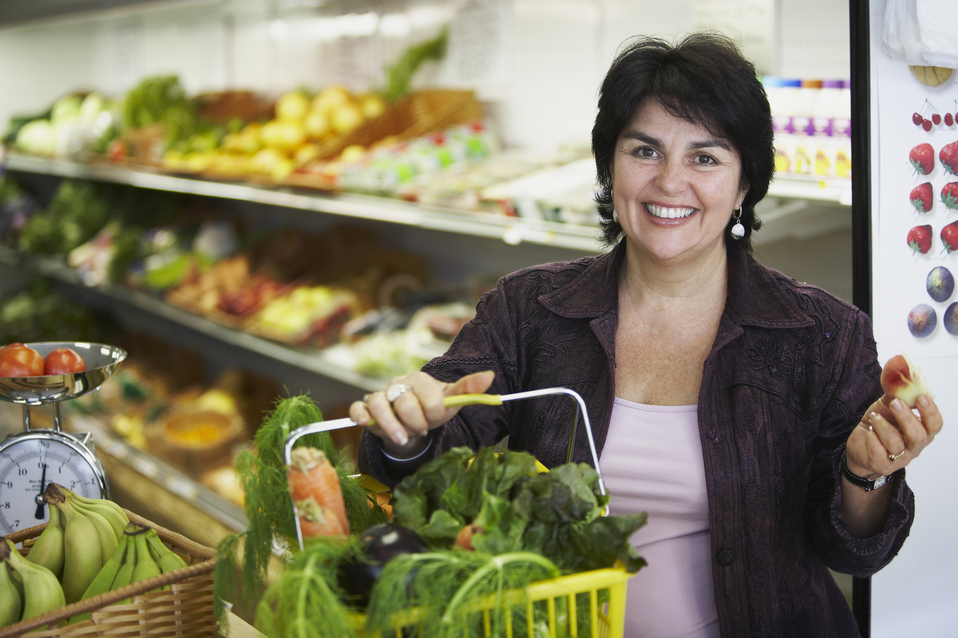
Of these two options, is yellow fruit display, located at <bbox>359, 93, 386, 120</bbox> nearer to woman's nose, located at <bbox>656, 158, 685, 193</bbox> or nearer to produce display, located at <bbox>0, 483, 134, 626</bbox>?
woman's nose, located at <bbox>656, 158, 685, 193</bbox>

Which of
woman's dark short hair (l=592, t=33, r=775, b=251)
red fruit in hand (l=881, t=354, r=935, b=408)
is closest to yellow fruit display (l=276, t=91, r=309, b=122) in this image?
woman's dark short hair (l=592, t=33, r=775, b=251)

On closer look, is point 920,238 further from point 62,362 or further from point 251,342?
point 251,342

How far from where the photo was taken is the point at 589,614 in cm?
94

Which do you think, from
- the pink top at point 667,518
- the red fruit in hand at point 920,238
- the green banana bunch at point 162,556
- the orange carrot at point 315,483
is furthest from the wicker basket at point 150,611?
the red fruit in hand at point 920,238

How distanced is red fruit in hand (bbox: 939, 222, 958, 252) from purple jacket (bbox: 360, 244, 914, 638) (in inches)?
13.7

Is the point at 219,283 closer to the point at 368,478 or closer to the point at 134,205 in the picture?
the point at 134,205

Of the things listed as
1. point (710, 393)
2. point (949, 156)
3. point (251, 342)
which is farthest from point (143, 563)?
point (251, 342)

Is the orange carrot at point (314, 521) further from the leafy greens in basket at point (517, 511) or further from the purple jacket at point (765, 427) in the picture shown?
the purple jacket at point (765, 427)

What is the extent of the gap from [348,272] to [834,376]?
118 inches

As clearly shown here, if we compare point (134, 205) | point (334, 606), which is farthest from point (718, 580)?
point (134, 205)

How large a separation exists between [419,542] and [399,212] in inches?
92.3

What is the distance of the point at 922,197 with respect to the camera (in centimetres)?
174

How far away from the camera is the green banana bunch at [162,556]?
124 cm

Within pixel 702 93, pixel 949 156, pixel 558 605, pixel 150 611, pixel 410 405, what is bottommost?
pixel 150 611
